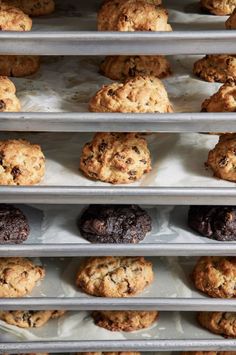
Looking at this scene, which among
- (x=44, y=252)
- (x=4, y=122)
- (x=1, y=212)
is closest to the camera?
(x=4, y=122)

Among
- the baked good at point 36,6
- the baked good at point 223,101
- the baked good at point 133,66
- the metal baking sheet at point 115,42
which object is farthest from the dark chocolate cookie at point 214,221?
the baked good at point 36,6

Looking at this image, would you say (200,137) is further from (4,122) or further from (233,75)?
(4,122)

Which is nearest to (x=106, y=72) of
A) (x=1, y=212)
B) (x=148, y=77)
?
(x=148, y=77)

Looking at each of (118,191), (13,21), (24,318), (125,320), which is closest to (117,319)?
(125,320)

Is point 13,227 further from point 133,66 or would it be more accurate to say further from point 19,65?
point 133,66

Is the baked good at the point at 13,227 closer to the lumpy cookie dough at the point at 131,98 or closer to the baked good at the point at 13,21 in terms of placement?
the lumpy cookie dough at the point at 131,98

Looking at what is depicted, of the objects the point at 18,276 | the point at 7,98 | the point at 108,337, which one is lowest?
the point at 108,337
